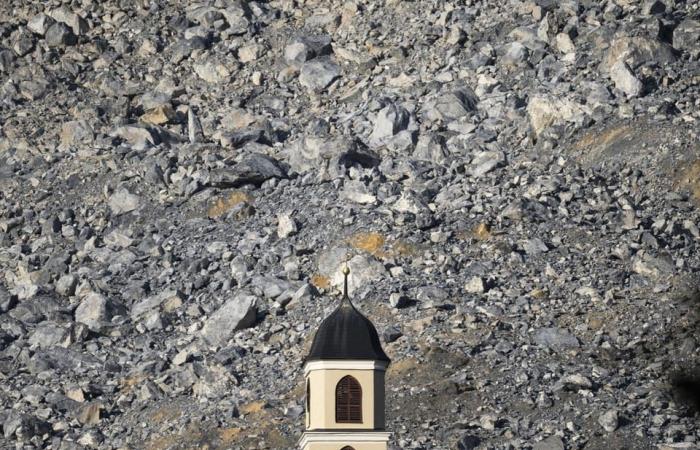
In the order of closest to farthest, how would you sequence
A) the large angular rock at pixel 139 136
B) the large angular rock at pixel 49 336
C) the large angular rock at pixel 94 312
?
the large angular rock at pixel 49 336
the large angular rock at pixel 94 312
the large angular rock at pixel 139 136

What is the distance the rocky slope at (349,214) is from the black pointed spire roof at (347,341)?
12.4m

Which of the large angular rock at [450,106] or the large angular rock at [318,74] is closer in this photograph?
the large angular rock at [450,106]

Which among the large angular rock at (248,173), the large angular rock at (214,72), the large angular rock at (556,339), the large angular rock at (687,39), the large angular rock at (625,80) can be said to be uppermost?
the large angular rock at (214,72)

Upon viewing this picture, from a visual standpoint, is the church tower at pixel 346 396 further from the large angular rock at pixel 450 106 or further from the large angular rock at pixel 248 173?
the large angular rock at pixel 450 106

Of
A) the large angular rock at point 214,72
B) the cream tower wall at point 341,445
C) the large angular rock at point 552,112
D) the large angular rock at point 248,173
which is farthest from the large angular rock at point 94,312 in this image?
the cream tower wall at point 341,445

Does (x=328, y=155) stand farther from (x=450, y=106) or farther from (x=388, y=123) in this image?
(x=450, y=106)

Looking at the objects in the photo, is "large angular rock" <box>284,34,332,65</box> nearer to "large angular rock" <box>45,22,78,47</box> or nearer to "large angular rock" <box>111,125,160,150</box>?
"large angular rock" <box>111,125,160,150</box>

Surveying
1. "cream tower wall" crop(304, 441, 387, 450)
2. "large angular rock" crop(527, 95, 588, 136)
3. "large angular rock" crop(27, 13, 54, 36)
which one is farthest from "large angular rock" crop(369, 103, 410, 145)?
"cream tower wall" crop(304, 441, 387, 450)

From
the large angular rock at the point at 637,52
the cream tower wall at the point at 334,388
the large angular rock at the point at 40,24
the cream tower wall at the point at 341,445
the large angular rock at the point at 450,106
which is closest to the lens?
the cream tower wall at the point at 341,445

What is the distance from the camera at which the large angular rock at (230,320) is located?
5994 cm

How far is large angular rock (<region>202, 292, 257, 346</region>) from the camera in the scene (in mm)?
59938

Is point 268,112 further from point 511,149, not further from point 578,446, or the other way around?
point 578,446

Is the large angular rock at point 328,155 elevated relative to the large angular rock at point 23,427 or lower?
elevated

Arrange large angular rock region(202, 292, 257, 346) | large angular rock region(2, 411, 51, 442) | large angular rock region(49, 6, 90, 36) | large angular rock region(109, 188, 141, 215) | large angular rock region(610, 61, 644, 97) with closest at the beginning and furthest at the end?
large angular rock region(2, 411, 51, 442), large angular rock region(202, 292, 257, 346), large angular rock region(610, 61, 644, 97), large angular rock region(109, 188, 141, 215), large angular rock region(49, 6, 90, 36)
